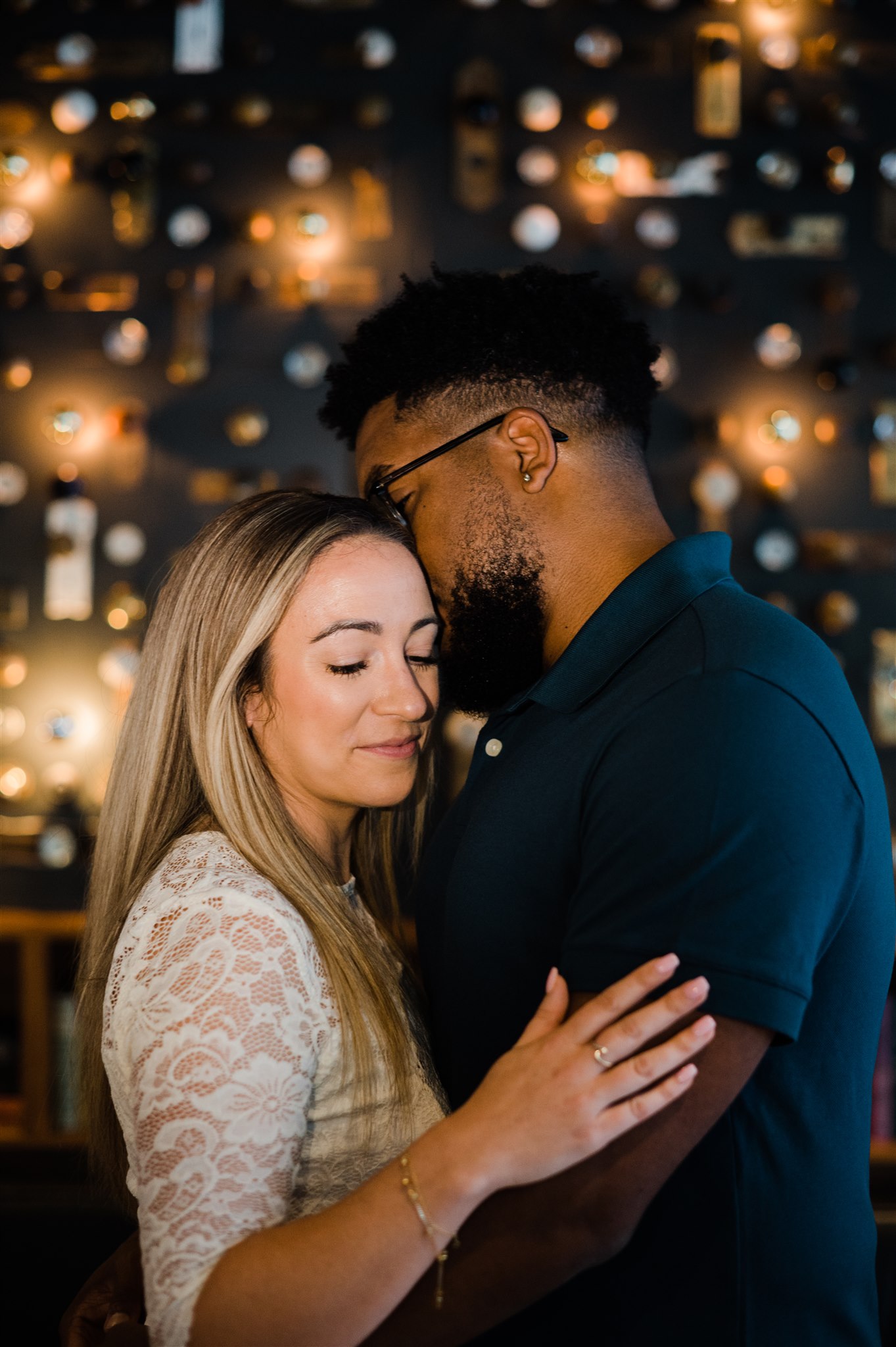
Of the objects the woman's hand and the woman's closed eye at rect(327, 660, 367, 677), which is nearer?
the woman's hand

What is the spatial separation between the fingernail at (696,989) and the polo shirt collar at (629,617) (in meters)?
0.36

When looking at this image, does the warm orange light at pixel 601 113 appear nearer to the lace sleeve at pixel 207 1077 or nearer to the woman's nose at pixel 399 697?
the woman's nose at pixel 399 697

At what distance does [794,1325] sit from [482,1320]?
296 millimetres

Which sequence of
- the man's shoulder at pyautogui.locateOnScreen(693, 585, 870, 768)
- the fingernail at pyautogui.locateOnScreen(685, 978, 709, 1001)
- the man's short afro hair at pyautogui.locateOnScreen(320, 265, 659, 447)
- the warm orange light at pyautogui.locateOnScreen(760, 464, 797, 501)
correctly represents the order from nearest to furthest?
the fingernail at pyautogui.locateOnScreen(685, 978, 709, 1001) → the man's shoulder at pyautogui.locateOnScreen(693, 585, 870, 768) → the man's short afro hair at pyautogui.locateOnScreen(320, 265, 659, 447) → the warm orange light at pyautogui.locateOnScreen(760, 464, 797, 501)

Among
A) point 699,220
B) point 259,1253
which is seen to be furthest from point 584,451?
point 699,220

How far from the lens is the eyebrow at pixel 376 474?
4.54 ft

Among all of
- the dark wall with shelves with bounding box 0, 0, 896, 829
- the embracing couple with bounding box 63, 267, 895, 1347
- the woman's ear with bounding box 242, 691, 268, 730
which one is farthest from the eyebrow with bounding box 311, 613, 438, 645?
the dark wall with shelves with bounding box 0, 0, 896, 829

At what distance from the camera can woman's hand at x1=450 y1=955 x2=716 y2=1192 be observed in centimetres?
85

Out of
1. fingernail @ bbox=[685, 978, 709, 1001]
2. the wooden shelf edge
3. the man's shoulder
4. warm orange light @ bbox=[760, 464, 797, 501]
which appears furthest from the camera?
warm orange light @ bbox=[760, 464, 797, 501]

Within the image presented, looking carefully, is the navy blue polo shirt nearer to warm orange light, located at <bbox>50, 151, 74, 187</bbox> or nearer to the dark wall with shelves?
the dark wall with shelves

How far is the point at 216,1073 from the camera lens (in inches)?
36.2

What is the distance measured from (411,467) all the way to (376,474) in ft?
0.22

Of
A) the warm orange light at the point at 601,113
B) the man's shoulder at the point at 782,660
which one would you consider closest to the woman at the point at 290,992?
the man's shoulder at the point at 782,660

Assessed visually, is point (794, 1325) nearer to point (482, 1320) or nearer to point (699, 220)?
point (482, 1320)
